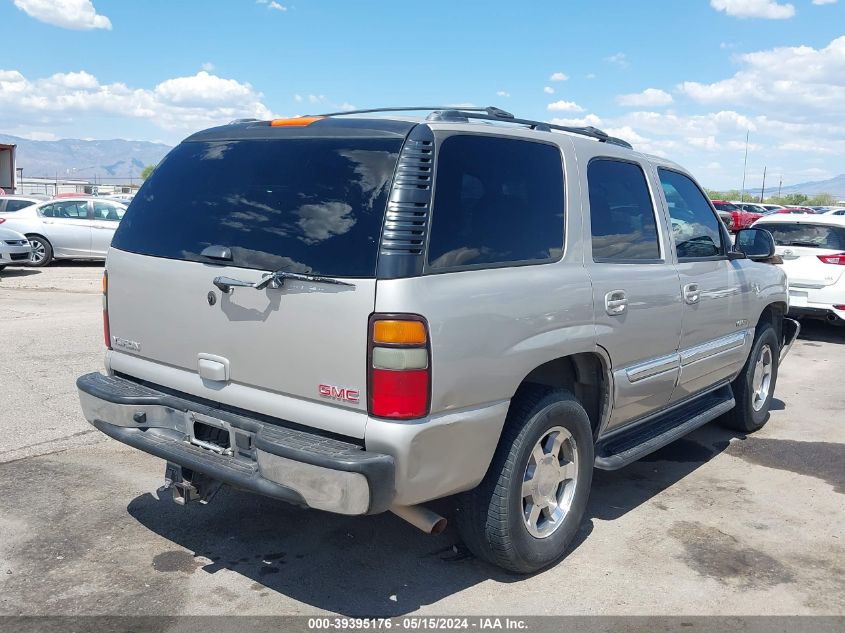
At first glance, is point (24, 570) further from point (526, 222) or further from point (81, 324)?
point (81, 324)

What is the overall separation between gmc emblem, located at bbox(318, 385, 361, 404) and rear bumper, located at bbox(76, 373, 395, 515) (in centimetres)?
17

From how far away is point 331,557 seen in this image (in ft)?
12.9

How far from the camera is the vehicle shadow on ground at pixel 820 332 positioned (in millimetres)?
10961

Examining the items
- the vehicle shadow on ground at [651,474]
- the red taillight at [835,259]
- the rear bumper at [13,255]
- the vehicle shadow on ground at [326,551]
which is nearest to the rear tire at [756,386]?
the vehicle shadow on ground at [651,474]

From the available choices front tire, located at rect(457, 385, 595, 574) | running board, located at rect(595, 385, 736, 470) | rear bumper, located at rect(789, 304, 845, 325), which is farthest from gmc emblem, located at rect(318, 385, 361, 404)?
rear bumper, located at rect(789, 304, 845, 325)

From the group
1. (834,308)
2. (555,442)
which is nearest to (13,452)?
(555,442)

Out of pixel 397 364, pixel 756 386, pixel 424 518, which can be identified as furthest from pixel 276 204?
pixel 756 386

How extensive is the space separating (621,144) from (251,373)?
2.75m

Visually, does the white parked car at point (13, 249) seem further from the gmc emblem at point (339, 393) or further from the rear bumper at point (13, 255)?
the gmc emblem at point (339, 393)

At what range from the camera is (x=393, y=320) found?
2988mm

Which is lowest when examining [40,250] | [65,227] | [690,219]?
[40,250]

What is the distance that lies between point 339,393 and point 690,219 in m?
3.04

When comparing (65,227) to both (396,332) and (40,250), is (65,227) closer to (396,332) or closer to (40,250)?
(40,250)

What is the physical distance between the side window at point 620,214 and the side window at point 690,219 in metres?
0.29
